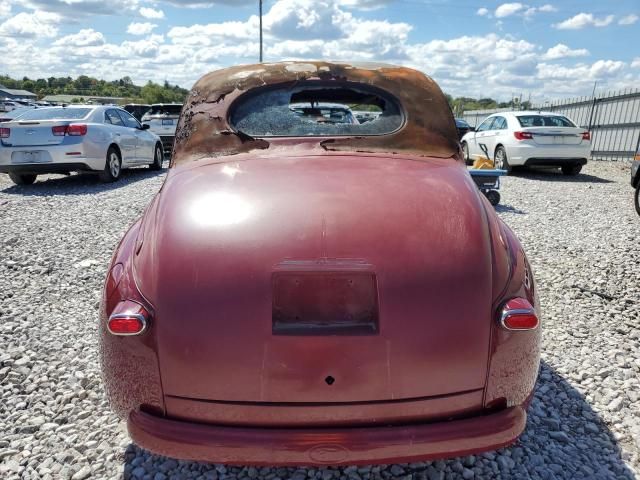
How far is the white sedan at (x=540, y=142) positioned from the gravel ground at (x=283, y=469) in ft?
16.0

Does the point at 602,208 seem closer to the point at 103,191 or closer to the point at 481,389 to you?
the point at 481,389

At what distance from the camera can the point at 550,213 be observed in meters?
7.75

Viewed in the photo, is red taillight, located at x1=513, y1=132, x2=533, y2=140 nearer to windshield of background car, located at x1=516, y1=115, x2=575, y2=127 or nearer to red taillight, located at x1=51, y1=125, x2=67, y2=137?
windshield of background car, located at x1=516, y1=115, x2=575, y2=127

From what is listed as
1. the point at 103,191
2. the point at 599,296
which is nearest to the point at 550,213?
the point at 599,296

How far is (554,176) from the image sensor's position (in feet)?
40.3

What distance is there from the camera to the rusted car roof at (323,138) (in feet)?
8.14

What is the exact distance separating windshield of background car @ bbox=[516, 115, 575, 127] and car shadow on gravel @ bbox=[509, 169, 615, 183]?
1.25 meters

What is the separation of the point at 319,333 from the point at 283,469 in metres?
0.96

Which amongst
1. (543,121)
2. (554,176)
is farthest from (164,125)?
(554,176)

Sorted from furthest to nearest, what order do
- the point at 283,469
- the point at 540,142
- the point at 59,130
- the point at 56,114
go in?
the point at 540,142
the point at 56,114
the point at 59,130
the point at 283,469

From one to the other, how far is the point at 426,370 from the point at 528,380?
473mm

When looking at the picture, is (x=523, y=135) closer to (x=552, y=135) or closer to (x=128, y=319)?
(x=552, y=135)

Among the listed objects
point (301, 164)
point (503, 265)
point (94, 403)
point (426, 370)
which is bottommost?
point (94, 403)

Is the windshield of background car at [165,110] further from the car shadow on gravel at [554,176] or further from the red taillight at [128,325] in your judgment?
Answer: the red taillight at [128,325]
